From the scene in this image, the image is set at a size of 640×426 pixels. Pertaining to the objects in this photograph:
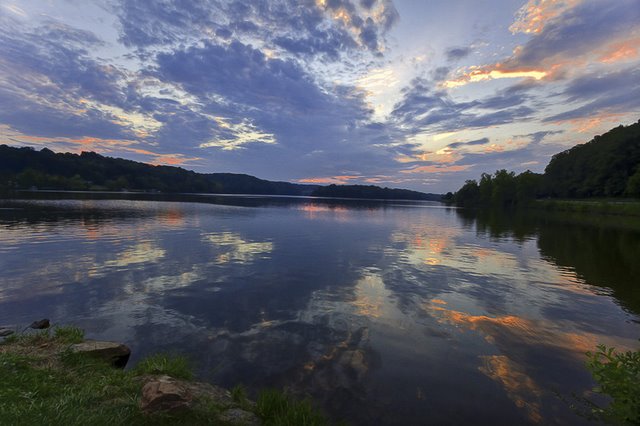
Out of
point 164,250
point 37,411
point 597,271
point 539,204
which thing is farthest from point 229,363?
point 539,204

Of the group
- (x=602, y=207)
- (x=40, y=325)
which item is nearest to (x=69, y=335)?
(x=40, y=325)

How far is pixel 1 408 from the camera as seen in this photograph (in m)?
7.37

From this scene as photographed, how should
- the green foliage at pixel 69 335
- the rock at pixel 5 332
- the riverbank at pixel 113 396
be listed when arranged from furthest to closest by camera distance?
the rock at pixel 5 332, the green foliage at pixel 69 335, the riverbank at pixel 113 396

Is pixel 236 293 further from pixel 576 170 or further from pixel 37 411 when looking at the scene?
pixel 576 170

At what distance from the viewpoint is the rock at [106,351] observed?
40.8ft

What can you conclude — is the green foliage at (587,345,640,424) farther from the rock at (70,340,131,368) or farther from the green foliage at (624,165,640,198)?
the green foliage at (624,165,640,198)

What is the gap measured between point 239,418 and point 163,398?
2161mm

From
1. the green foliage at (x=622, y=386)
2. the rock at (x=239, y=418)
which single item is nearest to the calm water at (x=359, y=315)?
the rock at (x=239, y=418)

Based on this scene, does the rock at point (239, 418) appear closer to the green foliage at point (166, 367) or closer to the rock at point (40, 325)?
the green foliage at point (166, 367)

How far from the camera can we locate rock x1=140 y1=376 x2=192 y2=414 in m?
8.33

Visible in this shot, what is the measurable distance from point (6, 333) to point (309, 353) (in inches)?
557

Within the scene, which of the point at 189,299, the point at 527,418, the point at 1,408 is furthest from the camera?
the point at 189,299

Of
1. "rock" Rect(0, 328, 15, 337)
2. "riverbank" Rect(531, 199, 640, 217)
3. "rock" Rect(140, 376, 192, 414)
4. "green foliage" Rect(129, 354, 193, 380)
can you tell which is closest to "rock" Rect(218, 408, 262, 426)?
"rock" Rect(140, 376, 192, 414)

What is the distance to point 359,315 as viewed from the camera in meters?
19.7
